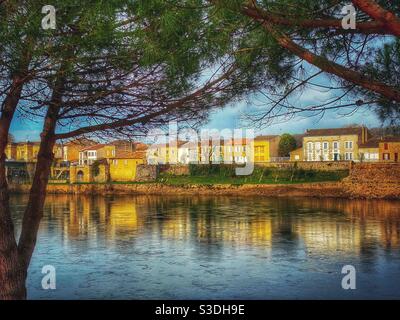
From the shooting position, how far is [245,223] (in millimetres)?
25156

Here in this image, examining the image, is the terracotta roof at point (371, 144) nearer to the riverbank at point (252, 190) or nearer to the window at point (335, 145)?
the window at point (335, 145)

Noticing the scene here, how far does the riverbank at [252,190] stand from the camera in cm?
3881

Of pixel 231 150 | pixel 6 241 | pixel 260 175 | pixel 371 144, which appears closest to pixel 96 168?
pixel 231 150

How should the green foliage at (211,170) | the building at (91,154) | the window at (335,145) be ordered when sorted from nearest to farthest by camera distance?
1. the green foliage at (211,170)
2. the window at (335,145)
3. the building at (91,154)

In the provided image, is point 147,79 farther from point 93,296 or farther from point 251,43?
point 93,296

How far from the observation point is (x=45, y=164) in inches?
239

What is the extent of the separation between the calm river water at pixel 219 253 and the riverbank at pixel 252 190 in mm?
7122

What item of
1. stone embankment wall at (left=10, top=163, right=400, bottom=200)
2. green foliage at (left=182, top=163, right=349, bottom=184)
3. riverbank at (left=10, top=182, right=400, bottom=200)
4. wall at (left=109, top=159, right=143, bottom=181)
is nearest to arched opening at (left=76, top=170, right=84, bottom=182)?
riverbank at (left=10, top=182, right=400, bottom=200)

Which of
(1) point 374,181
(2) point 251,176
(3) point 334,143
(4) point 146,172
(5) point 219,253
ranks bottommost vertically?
(5) point 219,253

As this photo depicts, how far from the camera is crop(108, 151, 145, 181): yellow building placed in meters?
53.7

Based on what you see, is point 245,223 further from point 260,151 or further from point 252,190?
point 260,151

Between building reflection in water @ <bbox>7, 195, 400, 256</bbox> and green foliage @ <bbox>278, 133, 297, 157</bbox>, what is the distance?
16.3 metres

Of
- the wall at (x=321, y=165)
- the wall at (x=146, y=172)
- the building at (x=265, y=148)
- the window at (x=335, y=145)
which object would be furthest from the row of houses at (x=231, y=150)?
the wall at (x=321, y=165)

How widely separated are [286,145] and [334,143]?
17.2 feet
